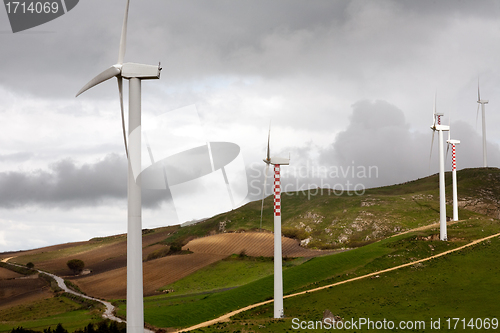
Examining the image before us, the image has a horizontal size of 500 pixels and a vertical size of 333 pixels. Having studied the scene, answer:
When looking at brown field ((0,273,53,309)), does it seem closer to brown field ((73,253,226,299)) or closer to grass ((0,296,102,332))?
grass ((0,296,102,332))

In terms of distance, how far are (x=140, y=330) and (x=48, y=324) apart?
1621 inches

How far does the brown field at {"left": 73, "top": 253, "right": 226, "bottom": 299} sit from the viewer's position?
8631 centimetres

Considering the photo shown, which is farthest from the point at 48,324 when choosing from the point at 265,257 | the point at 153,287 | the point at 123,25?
the point at 265,257

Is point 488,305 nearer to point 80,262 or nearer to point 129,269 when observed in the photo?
point 129,269

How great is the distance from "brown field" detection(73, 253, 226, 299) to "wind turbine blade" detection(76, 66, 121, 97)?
59.5m

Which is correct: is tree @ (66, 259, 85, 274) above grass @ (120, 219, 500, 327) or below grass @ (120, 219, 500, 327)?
below

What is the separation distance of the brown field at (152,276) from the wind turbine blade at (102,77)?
59545mm

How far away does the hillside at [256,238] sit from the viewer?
86875mm

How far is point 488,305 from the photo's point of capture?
49.2 metres

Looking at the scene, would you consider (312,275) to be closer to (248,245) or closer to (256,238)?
(248,245)

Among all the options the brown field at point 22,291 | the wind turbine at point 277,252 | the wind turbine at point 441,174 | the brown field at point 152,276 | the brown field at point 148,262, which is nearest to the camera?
the wind turbine at point 277,252

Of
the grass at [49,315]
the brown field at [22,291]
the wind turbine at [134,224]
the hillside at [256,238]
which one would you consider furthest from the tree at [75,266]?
the wind turbine at [134,224]

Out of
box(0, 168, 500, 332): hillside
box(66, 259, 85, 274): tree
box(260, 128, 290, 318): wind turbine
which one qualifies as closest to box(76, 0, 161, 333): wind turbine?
box(260, 128, 290, 318): wind turbine

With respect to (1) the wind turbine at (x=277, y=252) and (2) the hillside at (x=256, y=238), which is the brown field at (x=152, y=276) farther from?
(1) the wind turbine at (x=277, y=252)
